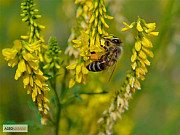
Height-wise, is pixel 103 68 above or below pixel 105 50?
below

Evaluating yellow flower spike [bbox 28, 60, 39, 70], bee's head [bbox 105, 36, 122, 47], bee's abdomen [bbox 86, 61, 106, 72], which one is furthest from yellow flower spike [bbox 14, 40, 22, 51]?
bee's head [bbox 105, 36, 122, 47]

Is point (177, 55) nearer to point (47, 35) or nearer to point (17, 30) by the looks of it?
point (47, 35)

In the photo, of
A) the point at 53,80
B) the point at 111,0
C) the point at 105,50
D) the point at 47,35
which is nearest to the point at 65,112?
the point at 53,80

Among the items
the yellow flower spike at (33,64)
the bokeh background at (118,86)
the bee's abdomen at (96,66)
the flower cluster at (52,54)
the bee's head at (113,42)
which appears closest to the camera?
the yellow flower spike at (33,64)

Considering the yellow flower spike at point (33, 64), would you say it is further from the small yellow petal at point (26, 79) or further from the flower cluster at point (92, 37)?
the flower cluster at point (92, 37)

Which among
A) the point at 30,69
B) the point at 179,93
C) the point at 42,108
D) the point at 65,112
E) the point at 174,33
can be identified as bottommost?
the point at 179,93

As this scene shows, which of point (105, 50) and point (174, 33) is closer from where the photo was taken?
point (105, 50)

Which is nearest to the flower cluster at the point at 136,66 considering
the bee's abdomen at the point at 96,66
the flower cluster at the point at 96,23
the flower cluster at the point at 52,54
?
the flower cluster at the point at 96,23
